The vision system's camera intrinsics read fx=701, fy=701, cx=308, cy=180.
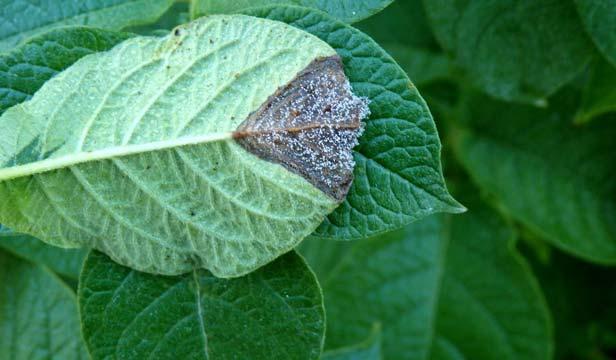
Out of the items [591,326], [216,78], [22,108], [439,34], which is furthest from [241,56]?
[591,326]

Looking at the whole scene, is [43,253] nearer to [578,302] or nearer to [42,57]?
[42,57]

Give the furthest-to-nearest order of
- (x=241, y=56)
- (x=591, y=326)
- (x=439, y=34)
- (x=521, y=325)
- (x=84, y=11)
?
(x=591, y=326) → (x=521, y=325) → (x=439, y=34) → (x=84, y=11) → (x=241, y=56)

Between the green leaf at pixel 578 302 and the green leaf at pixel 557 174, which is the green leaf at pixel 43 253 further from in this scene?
the green leaf at pixel 578 302

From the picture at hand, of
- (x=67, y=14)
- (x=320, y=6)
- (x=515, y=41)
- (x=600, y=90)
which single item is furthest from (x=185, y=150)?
(x=600, y=90)

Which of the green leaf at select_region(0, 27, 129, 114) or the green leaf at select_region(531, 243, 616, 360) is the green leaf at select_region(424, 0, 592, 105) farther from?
the green leaf at select_region(531, 243, 616, 360)

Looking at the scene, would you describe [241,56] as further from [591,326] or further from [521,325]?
[591,326]

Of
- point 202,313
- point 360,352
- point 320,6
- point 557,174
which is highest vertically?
point 320,6
